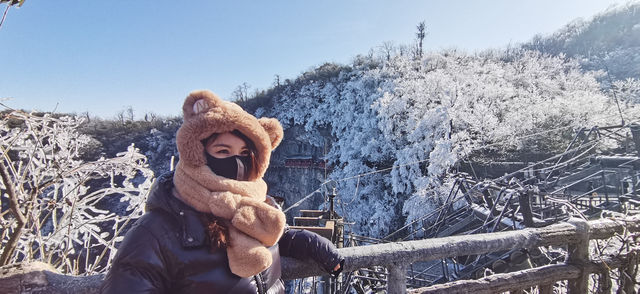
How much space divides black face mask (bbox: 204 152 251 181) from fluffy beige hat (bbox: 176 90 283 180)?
0.25 feet

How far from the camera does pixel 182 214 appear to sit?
1.11 m

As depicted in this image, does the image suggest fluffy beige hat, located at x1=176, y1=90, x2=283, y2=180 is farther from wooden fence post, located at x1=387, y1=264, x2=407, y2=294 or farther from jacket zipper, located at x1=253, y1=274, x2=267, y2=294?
wooden fence post, located at x1=387, y1=264, x2=407, y2=294

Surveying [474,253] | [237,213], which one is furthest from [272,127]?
[474,253]

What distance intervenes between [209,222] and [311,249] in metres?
0.58

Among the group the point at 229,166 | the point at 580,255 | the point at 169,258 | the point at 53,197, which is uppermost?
the point at 229,166

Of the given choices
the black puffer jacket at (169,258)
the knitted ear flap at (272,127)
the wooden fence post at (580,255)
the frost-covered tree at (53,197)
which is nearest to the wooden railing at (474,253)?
the wooden fence post at (580,255)

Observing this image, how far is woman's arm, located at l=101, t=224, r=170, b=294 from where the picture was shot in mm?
956

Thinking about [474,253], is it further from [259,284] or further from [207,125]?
[207,125]

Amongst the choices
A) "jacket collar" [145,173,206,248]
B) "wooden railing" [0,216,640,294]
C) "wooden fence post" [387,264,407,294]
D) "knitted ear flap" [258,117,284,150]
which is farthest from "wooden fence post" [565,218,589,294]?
"jacket collar" [145,173,206,248]

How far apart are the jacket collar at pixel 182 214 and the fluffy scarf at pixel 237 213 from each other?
0.04 m

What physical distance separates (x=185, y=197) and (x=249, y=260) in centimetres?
36

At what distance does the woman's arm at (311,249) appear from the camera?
4.84ft

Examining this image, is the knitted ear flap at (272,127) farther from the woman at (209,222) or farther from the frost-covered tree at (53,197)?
the frost-covered tree at (53,197)

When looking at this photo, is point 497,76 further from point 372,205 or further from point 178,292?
point 178,292
